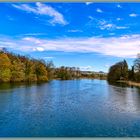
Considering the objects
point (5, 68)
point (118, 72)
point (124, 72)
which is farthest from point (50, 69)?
point (124, 72)

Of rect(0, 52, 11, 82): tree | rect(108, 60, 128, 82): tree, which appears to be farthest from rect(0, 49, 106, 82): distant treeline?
rect(108, 60, 128, 82): tree

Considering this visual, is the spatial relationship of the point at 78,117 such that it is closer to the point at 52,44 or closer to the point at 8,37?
the point at 52,44

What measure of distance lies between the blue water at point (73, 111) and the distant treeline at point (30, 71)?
8.7 inches

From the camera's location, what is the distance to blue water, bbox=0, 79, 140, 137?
6.29m

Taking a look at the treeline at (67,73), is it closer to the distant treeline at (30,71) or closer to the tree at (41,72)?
the distant treeline at (30,71)

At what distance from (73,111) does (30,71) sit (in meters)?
1.73

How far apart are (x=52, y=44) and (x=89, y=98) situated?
4.13ft

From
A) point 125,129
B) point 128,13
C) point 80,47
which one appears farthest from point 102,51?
point 125,129

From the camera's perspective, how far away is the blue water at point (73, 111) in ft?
20.6

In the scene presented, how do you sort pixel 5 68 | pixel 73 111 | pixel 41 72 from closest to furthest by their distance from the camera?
Result: pixel 73 111, pixel 5 68, pixel 41 72

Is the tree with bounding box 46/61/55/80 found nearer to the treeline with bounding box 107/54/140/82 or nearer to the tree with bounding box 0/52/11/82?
the tree with bounding box 0/52/11/82

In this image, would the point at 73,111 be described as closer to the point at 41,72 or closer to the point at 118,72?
the point at 118,72

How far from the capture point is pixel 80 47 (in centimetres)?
689

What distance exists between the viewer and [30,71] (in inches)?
324
